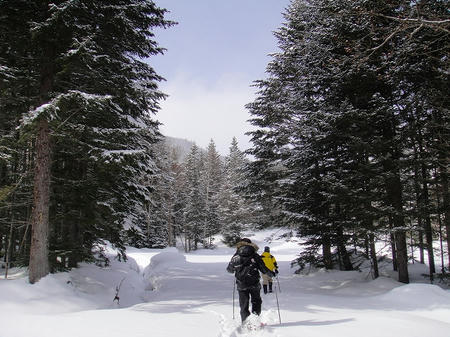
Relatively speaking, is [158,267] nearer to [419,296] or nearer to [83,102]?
[83,102]

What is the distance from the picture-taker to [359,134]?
1210 centimetres

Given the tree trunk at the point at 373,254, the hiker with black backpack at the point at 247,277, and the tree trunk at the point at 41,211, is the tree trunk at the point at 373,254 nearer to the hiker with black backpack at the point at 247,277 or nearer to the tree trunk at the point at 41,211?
the hiker with black backpack at the point at 247,277

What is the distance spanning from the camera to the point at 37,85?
396 inches

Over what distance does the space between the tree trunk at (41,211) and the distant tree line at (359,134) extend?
9.42m

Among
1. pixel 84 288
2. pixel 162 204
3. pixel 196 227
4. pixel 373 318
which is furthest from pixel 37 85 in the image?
pixel 196 227

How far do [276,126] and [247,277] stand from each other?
42.5ft

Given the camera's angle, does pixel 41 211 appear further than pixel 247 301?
Yes

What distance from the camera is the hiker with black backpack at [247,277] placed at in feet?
21.2

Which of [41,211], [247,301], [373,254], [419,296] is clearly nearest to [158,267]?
[41,211]

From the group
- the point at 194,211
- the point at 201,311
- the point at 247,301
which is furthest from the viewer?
the point at 194,211

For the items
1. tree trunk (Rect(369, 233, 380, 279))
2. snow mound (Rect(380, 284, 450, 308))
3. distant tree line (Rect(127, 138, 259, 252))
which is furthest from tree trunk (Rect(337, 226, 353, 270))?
distant tree line (Rect(127, 138, 259, 252))

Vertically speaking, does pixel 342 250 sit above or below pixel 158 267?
above

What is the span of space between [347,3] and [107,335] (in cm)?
1258

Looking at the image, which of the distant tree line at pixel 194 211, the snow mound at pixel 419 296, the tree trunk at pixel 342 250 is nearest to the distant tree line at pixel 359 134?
the tree trunk at pixel 342 250
